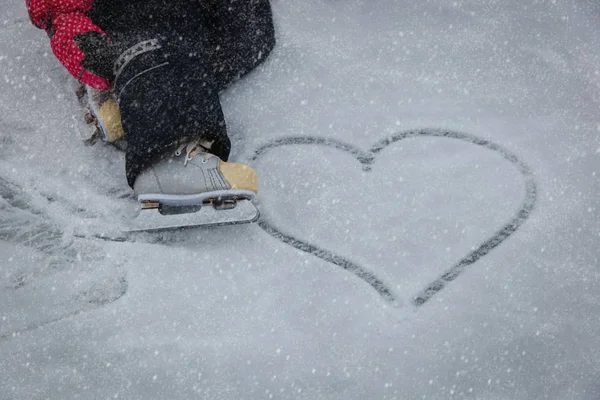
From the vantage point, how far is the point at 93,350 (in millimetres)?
1312

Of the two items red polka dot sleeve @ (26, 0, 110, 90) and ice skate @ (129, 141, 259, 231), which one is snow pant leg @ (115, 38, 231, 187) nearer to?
ice skate @ (129, 141, 259, 231)

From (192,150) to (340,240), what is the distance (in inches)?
17.9

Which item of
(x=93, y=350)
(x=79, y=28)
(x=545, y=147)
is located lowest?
(x=93, y=350)

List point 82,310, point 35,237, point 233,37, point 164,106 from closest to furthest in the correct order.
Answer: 1. point 82,310
2. point 35,237
3. point 164,106
4. point 233,37

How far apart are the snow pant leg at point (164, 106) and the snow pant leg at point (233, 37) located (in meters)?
0.24

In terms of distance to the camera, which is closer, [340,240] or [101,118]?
[340,240]

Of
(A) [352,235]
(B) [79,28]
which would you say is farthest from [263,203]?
(B) [79,28]

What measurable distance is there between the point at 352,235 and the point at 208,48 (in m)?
0.80

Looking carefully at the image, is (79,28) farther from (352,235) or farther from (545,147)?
(545,147)

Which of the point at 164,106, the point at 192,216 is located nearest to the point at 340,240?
the point at 192,216

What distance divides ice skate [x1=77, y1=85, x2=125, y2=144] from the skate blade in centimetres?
30

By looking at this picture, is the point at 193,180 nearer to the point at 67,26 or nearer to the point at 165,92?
the point at 165,92

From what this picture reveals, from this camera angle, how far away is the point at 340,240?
1.57 meters

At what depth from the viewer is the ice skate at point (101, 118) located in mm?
1808
